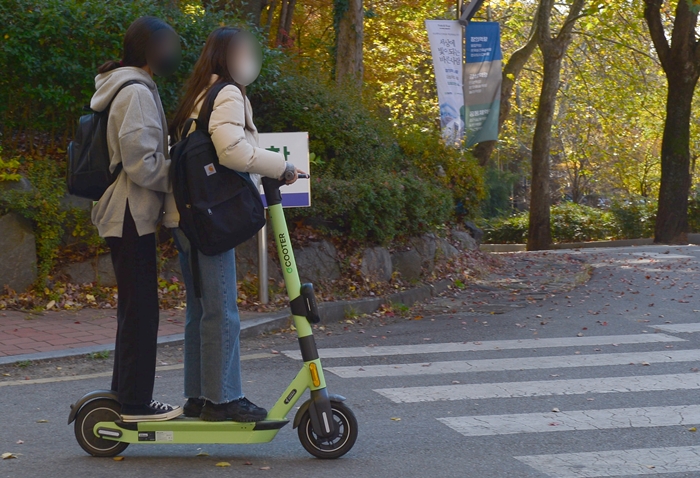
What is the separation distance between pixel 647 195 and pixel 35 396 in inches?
1426

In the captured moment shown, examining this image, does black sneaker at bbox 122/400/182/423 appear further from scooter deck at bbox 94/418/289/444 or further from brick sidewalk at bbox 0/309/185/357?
Result: brick sidewalk at bbox 0/309/185/357

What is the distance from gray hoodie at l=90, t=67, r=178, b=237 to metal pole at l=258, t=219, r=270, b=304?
464 centimetres

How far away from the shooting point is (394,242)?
11008 mm

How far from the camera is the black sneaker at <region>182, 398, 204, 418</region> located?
4199 millimetres

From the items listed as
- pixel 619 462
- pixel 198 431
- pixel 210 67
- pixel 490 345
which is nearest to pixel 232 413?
pixel 198 431

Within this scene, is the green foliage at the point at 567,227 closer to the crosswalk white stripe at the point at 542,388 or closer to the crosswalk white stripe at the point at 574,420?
the crosswalk white stripe at the point at 542,388

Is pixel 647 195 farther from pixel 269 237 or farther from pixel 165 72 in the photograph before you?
pixel 165 72

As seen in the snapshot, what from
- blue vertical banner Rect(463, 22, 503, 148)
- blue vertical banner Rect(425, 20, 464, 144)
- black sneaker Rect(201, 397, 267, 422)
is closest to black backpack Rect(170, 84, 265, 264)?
black sneaker Rect(201, 397, 267, 422)

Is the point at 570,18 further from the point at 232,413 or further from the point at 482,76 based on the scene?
the point at 232,413

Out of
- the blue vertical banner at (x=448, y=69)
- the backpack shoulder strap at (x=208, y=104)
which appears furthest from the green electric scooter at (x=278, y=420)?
the blue vertical banner at (x=448, y=69)

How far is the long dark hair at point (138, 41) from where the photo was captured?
4.07 m

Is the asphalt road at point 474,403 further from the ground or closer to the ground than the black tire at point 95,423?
closer to the ground

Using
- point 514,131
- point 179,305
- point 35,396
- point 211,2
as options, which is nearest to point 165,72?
point 35,396

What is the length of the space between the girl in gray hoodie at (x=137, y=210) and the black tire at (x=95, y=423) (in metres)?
0.07
